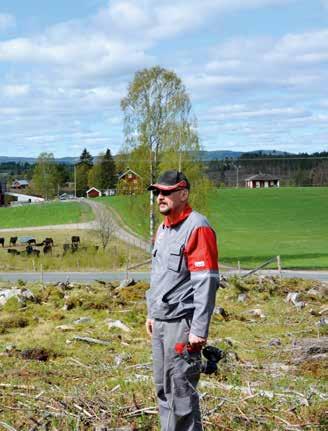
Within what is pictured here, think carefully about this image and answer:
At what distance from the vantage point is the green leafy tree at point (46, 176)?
11950cm

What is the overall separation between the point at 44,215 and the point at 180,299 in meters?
75.3

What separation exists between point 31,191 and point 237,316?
410 ft

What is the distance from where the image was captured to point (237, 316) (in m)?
12.6

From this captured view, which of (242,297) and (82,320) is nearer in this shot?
(82,320)

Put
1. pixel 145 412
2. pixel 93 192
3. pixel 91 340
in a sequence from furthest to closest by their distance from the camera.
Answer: pixel 93 192 < pixel 91 340 < pixel 145 412

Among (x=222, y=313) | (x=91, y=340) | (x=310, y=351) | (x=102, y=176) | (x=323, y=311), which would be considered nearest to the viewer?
(x=310, y=351)

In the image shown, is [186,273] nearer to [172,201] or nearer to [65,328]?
[172,201]

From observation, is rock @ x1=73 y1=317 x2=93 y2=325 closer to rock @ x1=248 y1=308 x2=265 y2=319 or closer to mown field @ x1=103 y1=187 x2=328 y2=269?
rock @ x1=248 y1=308 x2=265 y2=319

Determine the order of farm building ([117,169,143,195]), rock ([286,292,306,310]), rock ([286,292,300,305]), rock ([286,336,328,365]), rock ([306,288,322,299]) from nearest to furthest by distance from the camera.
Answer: rock ([286,336,328,365])
rock ([286,292,306,310])
rock ([286,292,300,305])
rock ([306,288,322,299])
farm building ([117,169,143,195])

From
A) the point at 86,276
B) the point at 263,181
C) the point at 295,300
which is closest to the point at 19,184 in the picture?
the point at 263,181

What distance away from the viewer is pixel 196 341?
14.4 ft

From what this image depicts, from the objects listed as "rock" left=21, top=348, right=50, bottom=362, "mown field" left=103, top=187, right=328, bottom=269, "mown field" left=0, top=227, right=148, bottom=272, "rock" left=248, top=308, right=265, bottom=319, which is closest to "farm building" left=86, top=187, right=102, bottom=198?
"mown field" left=103, top=187, right=328, bottom=269

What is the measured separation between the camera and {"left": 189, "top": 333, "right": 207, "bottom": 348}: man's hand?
439 centimetres

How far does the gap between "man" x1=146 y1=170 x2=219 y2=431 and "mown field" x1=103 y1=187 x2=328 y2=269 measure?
95.7 feet
